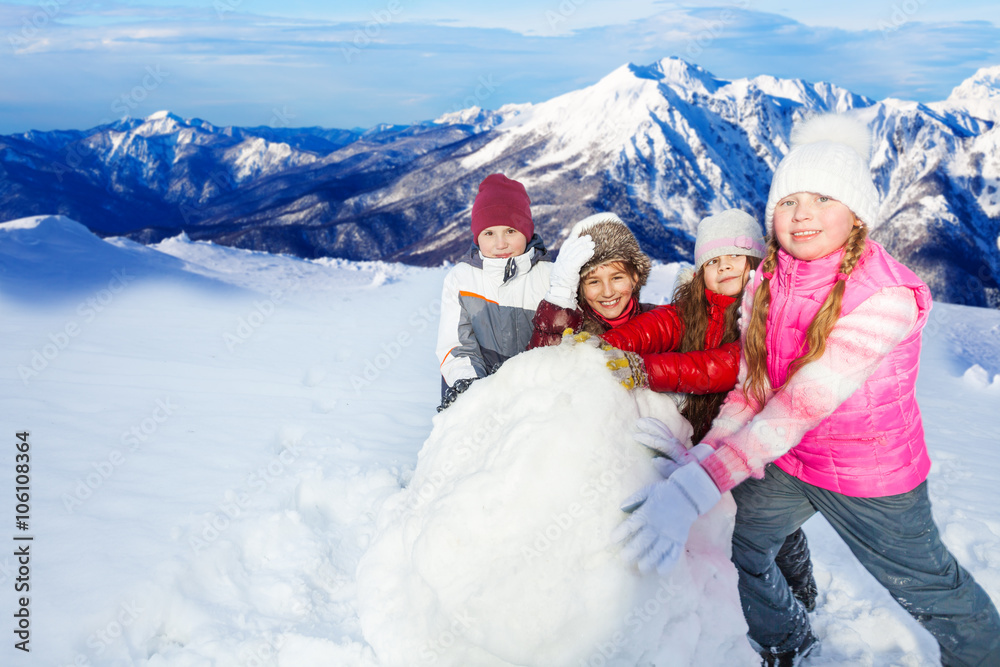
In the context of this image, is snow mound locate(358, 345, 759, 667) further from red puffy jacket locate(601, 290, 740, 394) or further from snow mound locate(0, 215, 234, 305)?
snow mound locate(0, 215, 234, 305)

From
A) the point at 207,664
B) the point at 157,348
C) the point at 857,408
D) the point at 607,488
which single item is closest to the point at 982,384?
the point at 857,408

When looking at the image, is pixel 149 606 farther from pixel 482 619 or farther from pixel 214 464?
pixel 482 619

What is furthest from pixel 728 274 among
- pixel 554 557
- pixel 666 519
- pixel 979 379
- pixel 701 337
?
pixel 979 379

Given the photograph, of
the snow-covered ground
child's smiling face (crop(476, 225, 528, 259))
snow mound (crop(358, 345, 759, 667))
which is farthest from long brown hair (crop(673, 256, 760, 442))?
child's smiling face (crop(476, 225, 528, 259))

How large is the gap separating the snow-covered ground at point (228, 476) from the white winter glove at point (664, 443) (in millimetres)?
660

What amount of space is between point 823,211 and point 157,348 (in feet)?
19.7

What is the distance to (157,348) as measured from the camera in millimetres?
5578

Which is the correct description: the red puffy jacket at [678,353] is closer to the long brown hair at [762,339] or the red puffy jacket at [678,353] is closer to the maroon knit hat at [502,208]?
the long brown hair at [762,339]

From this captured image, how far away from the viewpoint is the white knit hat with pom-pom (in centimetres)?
173

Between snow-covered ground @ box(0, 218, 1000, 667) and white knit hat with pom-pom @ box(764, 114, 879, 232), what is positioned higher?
white knit hat with pom-pom @ box(764, 114, 879, 232)

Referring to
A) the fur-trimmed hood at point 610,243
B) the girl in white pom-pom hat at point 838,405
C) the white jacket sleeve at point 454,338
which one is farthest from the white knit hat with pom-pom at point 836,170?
the white jacket sleeve at point 454,338

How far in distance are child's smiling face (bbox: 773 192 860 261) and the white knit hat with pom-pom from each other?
29 millimetres

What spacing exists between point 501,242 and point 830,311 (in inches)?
69.2

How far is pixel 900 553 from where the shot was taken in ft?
6.13
